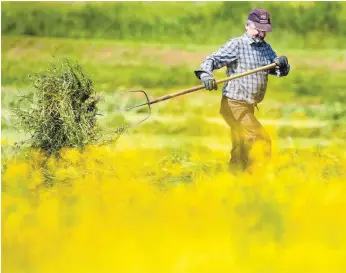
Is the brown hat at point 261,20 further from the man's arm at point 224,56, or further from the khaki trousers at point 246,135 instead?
the khaki trousers at point 246,135

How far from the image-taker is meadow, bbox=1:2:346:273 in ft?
14.6

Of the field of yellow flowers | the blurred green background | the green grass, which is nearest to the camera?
the field of yellow flowers

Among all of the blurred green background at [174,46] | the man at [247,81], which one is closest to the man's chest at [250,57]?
the man at [247,81]

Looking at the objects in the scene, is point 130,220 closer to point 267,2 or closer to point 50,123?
point 50,123

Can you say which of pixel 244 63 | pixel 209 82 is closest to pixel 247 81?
pixel 244 63

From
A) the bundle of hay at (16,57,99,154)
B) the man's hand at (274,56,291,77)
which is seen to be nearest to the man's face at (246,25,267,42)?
the man's hand at (274,56,291,77)

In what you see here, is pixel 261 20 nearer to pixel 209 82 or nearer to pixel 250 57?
pixel 250 57

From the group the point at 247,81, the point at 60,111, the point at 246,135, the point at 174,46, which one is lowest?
the point at 174,46

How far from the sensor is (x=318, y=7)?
992 cm

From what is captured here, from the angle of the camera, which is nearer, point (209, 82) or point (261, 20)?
point (209, 82)

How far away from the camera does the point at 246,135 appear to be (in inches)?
223

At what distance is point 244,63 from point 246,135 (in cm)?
42

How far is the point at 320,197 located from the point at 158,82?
4928mm

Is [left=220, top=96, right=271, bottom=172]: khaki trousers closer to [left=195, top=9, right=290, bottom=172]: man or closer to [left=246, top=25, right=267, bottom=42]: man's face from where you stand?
[left=195, top=9, right=290, bottom=172]: man
